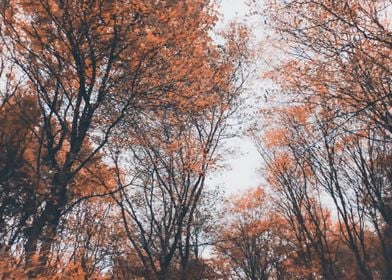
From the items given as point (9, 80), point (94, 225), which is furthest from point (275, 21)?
point (94, 225)

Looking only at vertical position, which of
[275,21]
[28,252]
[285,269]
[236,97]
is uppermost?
[236,97]

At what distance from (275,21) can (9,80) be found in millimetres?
6031

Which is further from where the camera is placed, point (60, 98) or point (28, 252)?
point (60, 98)

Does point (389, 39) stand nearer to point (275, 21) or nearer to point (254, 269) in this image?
point (275, 21)

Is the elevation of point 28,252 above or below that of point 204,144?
below

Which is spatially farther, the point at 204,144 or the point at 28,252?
the point at 204,144

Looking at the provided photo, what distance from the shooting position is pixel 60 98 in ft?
29.8

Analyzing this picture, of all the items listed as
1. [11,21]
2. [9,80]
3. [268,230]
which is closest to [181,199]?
[9,80]

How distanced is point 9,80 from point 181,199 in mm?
7848

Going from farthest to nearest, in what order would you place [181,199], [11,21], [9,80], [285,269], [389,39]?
[285,269]
[181,199]
[9,80]
[11,21]
[389,39]

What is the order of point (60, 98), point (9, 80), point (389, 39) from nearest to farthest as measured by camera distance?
1. point (389, 39)
2. point (9, 80)
3. point (60, 98)

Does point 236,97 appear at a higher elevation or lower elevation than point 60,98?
higher

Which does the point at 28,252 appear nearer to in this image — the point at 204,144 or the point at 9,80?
the point at 9,80

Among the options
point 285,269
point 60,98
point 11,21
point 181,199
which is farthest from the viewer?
point 285,269
